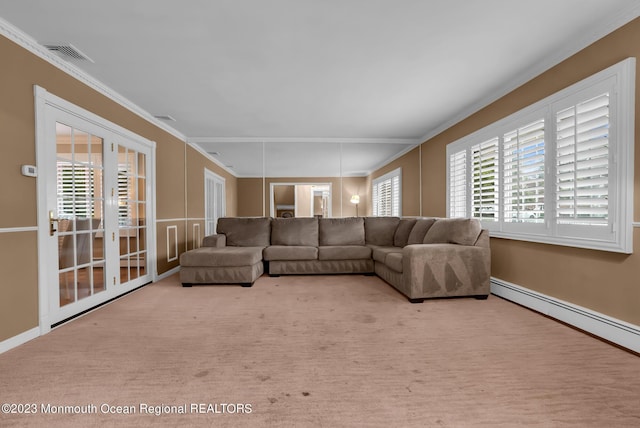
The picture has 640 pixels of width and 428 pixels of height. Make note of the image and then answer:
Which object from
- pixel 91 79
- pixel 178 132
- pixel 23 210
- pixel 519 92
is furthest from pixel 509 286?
pixel 178 132

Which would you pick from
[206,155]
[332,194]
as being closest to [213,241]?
[206,155]

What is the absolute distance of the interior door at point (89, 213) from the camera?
2574 mm

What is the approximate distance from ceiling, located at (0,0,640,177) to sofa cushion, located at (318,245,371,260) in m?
2.05

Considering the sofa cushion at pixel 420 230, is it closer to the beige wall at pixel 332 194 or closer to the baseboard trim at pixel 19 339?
the baseboard trim at pixel 19 339

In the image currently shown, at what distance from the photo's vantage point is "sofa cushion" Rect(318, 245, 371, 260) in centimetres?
452

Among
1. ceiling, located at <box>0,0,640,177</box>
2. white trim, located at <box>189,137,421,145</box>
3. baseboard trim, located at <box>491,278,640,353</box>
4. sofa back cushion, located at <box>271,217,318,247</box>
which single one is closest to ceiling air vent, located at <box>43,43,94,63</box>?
ceiling, located at <box>0,0,640,177</box>

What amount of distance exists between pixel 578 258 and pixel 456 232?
3.71ft

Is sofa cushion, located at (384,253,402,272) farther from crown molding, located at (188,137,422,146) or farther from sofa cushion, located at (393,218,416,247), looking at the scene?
crown molding, located at (188,137,422,146)

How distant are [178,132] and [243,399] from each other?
4.83 meters

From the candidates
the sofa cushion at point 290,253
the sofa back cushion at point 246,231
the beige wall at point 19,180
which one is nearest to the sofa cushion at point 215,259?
the sofa cushion at point 290,253

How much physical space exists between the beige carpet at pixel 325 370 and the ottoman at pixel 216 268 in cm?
99

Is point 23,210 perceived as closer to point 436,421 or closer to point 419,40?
point 436,421

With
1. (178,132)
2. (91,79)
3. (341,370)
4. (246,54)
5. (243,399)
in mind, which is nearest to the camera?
(243,399)

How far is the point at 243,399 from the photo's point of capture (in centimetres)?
152
